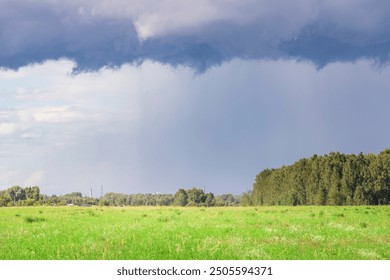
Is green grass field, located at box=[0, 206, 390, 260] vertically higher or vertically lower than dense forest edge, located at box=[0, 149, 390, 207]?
lower

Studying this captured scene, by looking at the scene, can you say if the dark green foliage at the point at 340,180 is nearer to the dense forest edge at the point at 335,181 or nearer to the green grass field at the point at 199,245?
the dense forest edge at the point at 335,181

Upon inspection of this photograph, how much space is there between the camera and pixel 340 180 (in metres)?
98.4

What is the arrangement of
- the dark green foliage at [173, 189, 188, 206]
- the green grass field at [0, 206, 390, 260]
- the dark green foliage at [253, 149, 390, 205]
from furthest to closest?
the dark green foliage at [173, 189, 188, 206] < the dark green foliage at [253, 149, 390, 205] < the green grass field at [0, 206, 390, 260]

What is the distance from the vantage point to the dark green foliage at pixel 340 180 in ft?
313

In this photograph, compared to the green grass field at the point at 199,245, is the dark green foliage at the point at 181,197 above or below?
above

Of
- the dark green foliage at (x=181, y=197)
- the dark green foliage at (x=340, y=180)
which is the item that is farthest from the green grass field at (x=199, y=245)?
the dark green foliage at (x=181, y=197)

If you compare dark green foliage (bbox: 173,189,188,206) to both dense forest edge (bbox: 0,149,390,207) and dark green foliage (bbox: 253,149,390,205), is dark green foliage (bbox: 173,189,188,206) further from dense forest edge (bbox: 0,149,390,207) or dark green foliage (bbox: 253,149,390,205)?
dark green foliage (bbox: 253,149,390,205)

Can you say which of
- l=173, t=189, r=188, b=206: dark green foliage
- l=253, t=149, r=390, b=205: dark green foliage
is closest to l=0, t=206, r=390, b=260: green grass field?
l=253, t=149, r=390, b=205: dark green foliage

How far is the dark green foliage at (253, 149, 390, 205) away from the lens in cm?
9544
